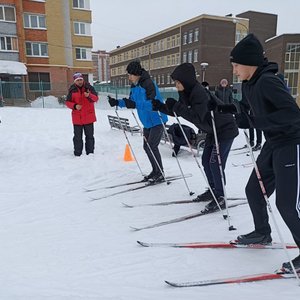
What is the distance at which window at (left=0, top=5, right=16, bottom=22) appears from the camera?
27759 millimetres

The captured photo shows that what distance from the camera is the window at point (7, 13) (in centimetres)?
2776

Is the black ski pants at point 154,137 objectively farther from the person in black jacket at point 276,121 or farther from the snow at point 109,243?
the person in black jacket at point 276,121

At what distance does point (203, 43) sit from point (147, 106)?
1744 inches

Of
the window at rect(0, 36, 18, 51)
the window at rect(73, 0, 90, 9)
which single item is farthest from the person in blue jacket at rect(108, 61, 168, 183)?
the window at rect(73, 0, 90, 9)

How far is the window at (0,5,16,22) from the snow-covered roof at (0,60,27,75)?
151 inches

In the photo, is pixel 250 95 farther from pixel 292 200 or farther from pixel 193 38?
pixel 193 38

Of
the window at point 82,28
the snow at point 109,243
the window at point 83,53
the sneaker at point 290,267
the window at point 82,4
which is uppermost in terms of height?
the window at point 82,4

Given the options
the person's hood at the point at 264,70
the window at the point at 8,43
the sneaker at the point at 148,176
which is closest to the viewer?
the person's hood at the point at 264,70

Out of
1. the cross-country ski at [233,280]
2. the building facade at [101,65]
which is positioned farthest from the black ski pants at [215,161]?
the building facade at [101,65]

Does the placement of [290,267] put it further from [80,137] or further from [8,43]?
[8,43]

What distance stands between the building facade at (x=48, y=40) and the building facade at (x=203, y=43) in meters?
15.4

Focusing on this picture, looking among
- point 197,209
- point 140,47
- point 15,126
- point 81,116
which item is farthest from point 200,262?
point 140,47

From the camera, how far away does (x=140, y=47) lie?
66.1 m

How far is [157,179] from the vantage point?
17.5 ft
